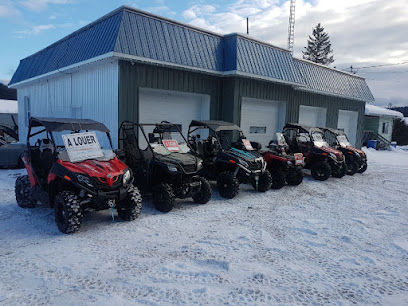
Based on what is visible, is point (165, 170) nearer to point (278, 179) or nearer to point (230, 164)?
point (230, 164)

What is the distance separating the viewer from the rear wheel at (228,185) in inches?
281

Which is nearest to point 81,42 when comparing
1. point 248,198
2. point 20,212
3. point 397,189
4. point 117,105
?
point 117,105

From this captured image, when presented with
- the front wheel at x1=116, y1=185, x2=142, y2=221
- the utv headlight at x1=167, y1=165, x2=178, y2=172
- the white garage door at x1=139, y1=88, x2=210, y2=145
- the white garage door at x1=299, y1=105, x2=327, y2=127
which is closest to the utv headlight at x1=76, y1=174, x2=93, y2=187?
the front wheel at x1=116, y1=185, x2=142, y2=221

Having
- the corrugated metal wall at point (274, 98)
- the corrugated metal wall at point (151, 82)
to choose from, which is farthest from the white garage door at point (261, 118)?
the corrugated metal wall at point (151, 82)

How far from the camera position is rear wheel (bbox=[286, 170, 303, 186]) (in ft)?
29.1

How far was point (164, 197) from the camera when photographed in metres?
5.96

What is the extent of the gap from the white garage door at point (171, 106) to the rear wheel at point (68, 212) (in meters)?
5.49

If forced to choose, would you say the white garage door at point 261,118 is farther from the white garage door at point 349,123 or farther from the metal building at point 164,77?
the white garage door at point 349,123

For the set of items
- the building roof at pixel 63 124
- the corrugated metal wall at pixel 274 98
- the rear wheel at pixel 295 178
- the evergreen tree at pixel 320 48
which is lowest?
the rear wheel at pixel 295 178

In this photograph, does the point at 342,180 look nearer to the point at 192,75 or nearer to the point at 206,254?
the point at 192,75

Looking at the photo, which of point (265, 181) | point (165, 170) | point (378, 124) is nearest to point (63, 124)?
point (165, 170)

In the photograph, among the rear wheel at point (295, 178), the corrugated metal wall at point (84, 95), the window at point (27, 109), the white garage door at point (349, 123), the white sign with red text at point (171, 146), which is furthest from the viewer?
the white garage door at point (349, 123)

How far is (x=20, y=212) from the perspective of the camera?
583cm

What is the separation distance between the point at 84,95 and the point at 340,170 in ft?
30.1
